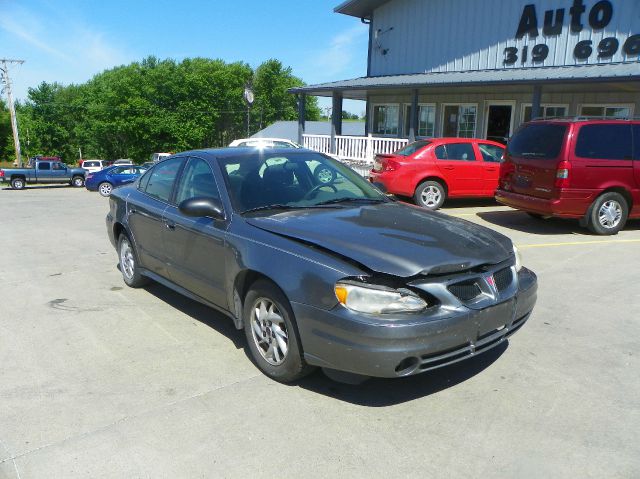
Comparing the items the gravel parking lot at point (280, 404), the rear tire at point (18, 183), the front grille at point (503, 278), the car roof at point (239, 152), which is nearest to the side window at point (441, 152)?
the gravel parking lot at point (280, 404)

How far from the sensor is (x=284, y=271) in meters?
3.35

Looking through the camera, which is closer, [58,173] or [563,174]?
[563,174]

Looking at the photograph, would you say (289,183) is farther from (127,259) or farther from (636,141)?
(636,141)

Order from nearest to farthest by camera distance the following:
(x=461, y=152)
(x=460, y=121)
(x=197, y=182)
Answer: (x=197, y=182), (x=461, y=152), (x=460, y=121)

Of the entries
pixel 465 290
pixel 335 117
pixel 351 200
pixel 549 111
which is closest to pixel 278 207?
pixel 351 200

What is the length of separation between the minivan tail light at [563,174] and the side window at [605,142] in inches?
10.8

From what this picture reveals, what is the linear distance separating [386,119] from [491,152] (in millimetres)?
10237

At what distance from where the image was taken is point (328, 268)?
313 centimetres

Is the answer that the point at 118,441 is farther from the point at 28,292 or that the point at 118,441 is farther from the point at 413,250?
the point at 28,292

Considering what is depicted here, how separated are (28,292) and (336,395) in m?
4.18

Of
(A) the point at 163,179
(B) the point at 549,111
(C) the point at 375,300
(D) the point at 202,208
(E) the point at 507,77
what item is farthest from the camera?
(B) the point at 549,111

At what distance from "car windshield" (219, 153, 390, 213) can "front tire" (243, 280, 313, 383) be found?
763mm

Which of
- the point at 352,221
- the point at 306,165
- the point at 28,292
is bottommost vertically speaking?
the point at 28,292

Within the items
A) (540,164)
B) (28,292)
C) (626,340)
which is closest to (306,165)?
(626,340)
